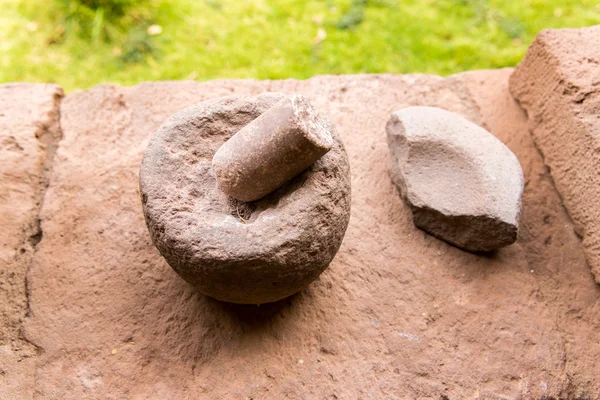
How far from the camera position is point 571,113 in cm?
238

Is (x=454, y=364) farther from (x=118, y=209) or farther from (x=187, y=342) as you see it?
(x=118, y=209)

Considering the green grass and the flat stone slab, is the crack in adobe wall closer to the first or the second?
the flat stone slab

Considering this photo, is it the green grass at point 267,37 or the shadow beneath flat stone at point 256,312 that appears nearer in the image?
the shadow beneath flat stone at point 256,312

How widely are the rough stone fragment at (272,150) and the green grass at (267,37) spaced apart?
190 cm

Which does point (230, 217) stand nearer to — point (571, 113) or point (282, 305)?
point (282, 305)

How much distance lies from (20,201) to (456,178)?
1.89 meters

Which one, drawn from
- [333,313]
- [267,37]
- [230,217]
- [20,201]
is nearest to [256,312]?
[333,313]

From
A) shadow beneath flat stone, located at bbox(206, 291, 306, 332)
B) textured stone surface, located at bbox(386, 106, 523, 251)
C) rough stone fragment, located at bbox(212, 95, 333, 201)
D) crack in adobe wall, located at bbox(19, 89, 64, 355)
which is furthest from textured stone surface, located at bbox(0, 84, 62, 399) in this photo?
textured stone surface, located at bbox(386, 106, 523, 251)

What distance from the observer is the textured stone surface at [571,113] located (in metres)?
2.30

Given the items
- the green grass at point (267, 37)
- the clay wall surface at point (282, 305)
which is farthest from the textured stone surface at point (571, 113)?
the green grass at point (267, 37)

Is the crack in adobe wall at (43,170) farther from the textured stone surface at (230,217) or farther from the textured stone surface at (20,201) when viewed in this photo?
the textured stone surface at (230,217)

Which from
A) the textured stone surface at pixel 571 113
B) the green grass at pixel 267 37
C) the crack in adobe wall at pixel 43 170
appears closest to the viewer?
the crack in adobe wall at pixel 43 170

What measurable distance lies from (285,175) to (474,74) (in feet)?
5.33

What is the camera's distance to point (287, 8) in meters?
3.98
